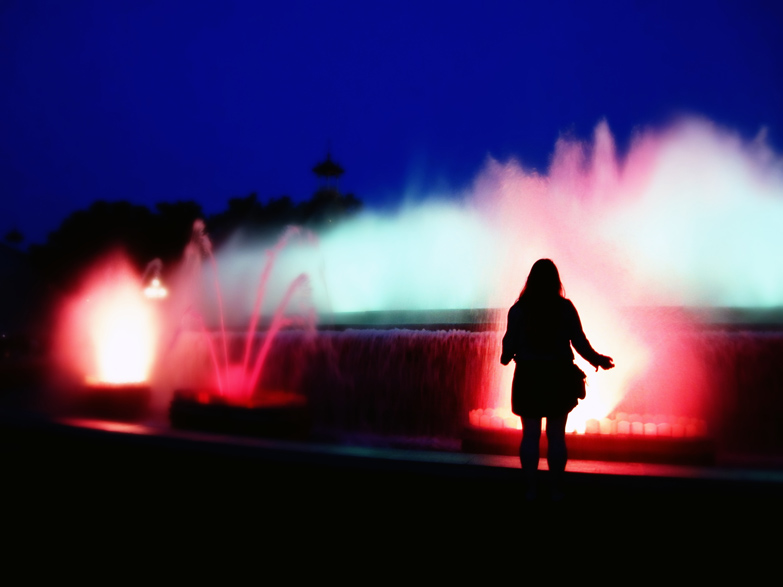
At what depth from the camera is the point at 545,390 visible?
3.91 metres

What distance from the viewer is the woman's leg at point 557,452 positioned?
395cm

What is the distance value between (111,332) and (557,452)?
15112mm

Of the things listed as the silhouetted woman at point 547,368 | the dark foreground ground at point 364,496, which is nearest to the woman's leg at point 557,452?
the silhouetted woman at point 547,368

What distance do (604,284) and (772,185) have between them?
32.2 ft

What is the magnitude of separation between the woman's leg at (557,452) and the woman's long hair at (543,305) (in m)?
0.47

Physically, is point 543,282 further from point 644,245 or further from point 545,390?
point 644,245

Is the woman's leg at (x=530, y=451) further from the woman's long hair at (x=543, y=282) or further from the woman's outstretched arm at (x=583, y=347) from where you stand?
the woman's long hair at (x=543, y=282)

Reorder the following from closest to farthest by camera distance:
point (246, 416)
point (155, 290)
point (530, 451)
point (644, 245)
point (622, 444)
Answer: point (530, 451) → point (622, 444) → point (246, 416) → point (155, 290) → point (644, 245)

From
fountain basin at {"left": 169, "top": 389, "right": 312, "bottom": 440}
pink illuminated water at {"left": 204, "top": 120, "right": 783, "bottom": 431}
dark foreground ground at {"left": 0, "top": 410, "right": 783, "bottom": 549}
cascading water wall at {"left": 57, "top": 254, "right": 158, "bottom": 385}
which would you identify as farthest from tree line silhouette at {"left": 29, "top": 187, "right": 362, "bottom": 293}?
dark foreground ground at {"left": 0, "top": 410, "right": 783, "bottom": 549}

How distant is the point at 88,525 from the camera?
12.7ft

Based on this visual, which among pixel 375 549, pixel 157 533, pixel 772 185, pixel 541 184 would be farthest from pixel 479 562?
pixel 772 185

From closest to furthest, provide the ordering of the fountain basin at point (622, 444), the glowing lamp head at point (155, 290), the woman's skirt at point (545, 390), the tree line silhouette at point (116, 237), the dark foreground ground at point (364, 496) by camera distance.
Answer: the dark foreground ground at point (364, 496) → the woman's skirt at point (545, 390) → the fountain basin at point (622, 444) → the glowing lamp head at point (155, 290) → the tree line silhouette at point (116, 237)

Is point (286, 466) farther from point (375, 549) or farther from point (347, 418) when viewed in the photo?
point (347, 418)

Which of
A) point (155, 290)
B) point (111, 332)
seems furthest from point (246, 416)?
point (111, 332)
